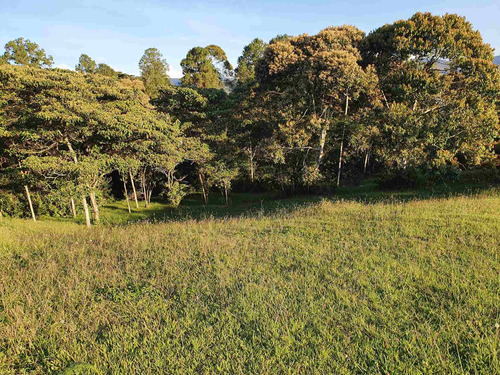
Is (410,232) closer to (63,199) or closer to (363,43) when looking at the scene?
(363,43)

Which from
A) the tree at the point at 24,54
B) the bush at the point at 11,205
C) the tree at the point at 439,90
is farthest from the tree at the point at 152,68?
the tree at the point at 439,90

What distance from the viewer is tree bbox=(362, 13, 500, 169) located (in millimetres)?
15641

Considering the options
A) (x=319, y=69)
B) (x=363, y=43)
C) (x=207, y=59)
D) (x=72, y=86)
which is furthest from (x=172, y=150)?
(x=207, y=59)

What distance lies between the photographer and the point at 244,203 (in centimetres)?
2719

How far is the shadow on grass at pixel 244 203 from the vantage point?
686 inches

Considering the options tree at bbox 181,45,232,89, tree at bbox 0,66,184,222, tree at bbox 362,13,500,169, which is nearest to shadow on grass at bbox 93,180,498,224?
tree at bbox 362,13,500,169

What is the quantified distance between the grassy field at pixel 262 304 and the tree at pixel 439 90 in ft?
38.3

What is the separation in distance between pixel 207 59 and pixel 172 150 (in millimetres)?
30806

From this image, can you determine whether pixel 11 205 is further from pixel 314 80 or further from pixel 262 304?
pixel 262 304

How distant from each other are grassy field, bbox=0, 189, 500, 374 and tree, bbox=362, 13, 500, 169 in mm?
11673

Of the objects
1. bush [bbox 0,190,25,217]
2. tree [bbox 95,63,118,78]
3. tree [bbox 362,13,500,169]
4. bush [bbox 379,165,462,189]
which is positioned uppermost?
tree [bbox 95,63,118,78]

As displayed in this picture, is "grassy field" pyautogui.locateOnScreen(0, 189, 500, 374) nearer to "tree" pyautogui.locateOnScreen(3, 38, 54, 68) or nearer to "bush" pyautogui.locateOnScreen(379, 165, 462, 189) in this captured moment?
"bush" pyautogui.locateOnScreen(379, 165, 462, 189)

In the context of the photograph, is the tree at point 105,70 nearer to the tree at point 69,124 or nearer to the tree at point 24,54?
the tree at point 24,54

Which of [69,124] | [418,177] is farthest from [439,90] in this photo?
[69,124]
